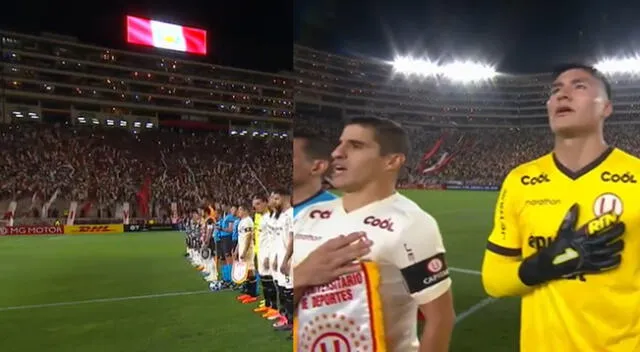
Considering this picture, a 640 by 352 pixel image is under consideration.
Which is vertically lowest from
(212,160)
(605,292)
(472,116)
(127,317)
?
(127,317)

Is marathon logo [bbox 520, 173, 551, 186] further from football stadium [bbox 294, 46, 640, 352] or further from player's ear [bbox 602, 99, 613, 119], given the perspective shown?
player's ear [bbox 602, 99, 613, 119]

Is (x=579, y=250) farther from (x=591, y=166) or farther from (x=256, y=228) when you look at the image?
(x=256, y=228)

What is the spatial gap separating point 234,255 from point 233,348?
1.82m

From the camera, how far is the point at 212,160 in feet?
52.2

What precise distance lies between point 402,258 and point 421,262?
1.6 inches

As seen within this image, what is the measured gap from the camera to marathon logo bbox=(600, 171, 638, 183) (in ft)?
3.41

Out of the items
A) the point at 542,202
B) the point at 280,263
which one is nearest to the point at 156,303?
the point at 280,263

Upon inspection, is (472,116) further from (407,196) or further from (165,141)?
(165,141)

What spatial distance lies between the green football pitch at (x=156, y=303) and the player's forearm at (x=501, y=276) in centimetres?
2

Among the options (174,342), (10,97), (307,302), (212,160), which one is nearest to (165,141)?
(212,160)

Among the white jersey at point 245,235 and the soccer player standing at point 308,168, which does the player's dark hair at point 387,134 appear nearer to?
the soccer player standing at point 308,168

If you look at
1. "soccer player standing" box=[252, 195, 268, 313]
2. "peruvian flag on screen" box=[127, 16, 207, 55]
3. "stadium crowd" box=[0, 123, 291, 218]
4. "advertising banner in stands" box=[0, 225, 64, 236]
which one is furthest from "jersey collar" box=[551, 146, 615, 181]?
"advertising banner in stands" box=[0, 225, 64, 236]

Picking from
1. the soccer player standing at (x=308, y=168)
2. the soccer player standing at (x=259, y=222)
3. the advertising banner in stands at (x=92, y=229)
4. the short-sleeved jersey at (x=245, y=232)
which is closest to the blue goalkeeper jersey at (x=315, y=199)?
the soccer player standing at (x=308, y=168)

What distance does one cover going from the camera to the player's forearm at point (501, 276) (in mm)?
1105
